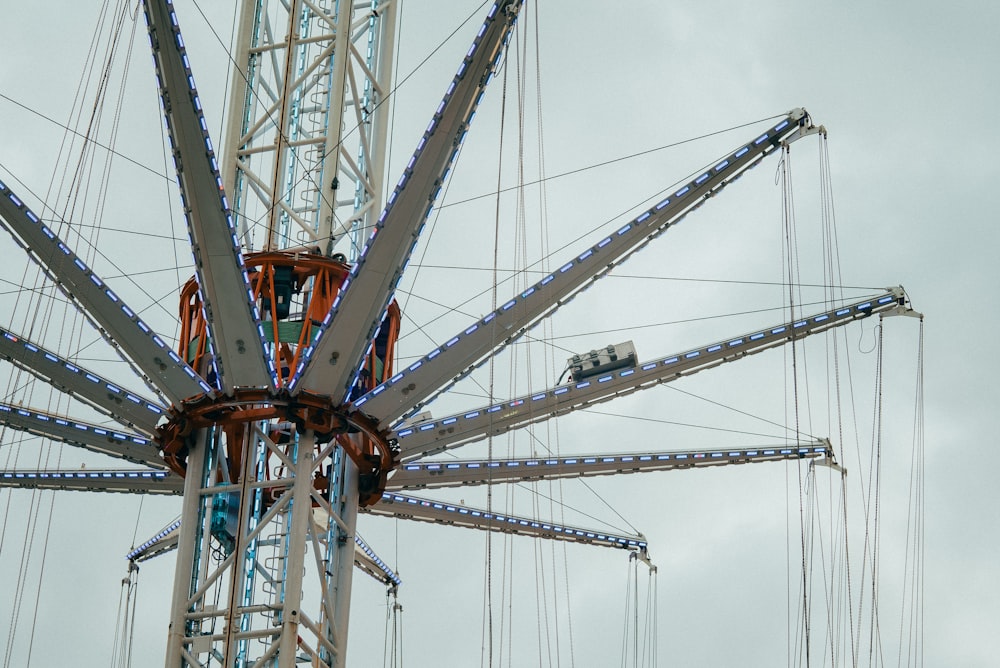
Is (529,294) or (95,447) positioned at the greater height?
(529,294)

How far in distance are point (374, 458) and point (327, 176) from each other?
240 inches

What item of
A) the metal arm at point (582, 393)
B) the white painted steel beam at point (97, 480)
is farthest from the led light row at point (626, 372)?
the white painted steel beam at point (97, 480)

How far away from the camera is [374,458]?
3170 centimetres

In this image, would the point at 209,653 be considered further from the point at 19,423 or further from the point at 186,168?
the point at 186,168

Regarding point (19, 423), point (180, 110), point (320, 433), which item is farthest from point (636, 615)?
point (180, 110)

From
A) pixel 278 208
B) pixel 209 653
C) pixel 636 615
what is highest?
pixel 278 208

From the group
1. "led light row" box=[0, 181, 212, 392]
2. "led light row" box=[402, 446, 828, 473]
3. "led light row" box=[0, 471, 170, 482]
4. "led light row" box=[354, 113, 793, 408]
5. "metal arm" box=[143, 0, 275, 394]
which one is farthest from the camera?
"led light row" box=[0, 471, 170, 482]

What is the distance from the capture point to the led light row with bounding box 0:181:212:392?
89.6 ft

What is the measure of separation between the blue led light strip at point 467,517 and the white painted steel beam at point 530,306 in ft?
16.0

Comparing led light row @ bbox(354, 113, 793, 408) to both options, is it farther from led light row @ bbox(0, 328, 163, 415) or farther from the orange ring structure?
led light row @ bbox(0, 328, 163, 415)

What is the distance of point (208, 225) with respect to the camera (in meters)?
27.2

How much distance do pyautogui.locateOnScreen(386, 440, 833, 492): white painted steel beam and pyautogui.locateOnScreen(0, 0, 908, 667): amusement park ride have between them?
0.14ft

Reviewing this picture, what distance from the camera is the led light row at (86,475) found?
111ft

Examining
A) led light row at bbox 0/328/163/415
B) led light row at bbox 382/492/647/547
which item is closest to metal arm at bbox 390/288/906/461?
led light row at bbox 382/492/647/547
